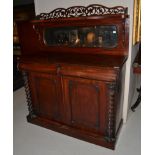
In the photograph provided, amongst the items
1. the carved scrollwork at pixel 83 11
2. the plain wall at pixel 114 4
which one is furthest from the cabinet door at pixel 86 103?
the carved scrollwork at pixel 83 11

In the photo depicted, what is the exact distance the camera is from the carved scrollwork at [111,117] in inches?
66.2

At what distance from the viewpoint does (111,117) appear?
1.80 meters

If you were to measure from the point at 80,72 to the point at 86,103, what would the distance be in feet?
1.19

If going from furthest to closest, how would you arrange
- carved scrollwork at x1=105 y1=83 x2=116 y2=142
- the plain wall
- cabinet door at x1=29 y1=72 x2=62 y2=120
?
1. cabinet door at x1=29 y1=72 x2=62 y2=120
2. the plain wall
3. carved scrollwork at x1=105 y1=83 x2=116 y2=142

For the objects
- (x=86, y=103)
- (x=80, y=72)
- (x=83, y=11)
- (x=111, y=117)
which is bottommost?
(x=111, y=117)

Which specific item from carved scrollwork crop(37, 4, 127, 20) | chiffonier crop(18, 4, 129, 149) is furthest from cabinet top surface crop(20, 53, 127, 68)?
carved scrollwork crop(37, 4, 127, 20)

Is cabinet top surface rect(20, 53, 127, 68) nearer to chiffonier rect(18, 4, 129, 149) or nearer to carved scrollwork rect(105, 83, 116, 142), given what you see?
chiffonier rect(18, 4, 129, 149)

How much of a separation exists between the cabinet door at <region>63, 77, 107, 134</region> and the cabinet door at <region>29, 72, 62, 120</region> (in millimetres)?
125

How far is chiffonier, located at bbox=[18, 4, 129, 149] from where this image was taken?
1762 millimetres

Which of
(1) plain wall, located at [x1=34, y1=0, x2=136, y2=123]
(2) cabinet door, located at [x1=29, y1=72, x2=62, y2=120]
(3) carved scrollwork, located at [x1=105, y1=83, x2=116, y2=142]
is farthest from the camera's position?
(2) cabinet door, located at [x1=29, y1=72, x2=62, y2=120]

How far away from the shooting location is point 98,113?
1860 millimetres

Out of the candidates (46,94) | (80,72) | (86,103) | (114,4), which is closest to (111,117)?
(86,103)

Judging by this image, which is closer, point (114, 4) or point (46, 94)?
point (114, 4)

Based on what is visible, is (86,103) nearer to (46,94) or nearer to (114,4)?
(46,94)
